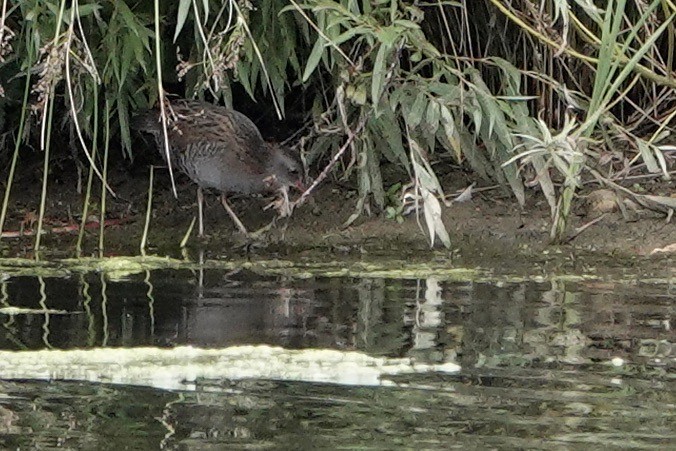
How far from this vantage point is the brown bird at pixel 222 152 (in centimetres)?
740

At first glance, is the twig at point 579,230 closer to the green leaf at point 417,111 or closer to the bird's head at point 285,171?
the green leaf at point 417,111

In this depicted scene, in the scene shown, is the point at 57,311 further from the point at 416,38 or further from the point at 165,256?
the point at 416,38

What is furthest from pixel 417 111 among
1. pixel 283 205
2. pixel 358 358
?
pixel 358 358

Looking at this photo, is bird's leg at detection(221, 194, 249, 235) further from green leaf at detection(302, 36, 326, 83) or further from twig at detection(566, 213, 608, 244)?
twig at detection(566, 213, 608, 244)

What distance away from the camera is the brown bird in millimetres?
7402

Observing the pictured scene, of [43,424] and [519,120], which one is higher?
[519,120]

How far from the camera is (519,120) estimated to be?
6.57 meters

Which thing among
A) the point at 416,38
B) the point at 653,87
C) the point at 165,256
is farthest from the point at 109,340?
the point at 653,87

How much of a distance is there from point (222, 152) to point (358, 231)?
0.90 metres

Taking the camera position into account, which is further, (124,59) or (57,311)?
(124,59)

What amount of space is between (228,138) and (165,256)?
3.65ft

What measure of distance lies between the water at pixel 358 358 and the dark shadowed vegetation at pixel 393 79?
75cm

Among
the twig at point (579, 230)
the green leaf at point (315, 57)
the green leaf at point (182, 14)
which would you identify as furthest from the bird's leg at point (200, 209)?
the twig at point (579, 230)

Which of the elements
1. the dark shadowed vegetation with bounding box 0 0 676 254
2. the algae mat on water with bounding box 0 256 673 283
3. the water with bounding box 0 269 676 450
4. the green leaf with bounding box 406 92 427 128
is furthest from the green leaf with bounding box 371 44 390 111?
the water with bounding box 0 269 676 450
